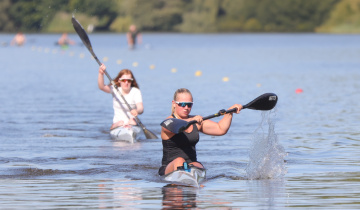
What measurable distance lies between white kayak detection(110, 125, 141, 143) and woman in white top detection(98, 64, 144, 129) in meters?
0.16

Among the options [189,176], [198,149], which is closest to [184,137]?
[189,176]

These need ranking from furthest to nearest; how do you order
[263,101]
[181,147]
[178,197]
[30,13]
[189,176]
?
[30,13] → [263,101] → [181,147] → [189,176] → [178,197]

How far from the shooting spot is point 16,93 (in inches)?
1196

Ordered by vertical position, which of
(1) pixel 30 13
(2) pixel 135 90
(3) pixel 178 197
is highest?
(1) pixel 30 13

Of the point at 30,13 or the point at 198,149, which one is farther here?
the point at 30,13

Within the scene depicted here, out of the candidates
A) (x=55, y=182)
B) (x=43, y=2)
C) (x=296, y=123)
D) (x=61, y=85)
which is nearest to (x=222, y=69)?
(x=61, y=85)

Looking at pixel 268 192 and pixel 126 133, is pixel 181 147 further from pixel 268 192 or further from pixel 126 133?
pixel 126 133

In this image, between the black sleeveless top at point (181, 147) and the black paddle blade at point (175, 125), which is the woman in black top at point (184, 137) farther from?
the black paddle blade at point (175, 125)

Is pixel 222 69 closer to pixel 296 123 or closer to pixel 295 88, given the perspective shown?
pixel 295 88

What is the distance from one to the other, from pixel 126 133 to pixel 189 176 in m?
5.64

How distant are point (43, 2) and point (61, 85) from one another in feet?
253

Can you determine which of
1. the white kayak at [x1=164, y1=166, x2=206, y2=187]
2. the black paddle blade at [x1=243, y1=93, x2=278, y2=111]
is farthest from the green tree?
the white kayak at [x1=164, y1=166, x2=206, y2=187]

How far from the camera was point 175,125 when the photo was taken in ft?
39.0

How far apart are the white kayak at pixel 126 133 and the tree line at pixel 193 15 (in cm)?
8782
